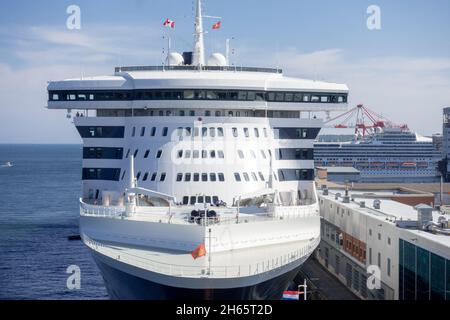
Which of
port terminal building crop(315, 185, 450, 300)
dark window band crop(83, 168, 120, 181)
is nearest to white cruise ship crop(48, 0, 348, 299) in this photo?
dark window band crop(83, 168, 120, 181)

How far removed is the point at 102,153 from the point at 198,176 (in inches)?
164

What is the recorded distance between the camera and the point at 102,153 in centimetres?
2405

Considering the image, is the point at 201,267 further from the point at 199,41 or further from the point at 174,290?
the point at 199,41

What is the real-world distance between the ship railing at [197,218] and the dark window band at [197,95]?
445 cm

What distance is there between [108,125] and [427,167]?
95.6 m

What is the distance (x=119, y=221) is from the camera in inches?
789

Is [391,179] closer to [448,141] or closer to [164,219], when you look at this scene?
[448,141]

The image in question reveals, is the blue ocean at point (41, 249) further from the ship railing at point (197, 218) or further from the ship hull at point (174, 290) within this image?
the ship hull at point (174, 290)

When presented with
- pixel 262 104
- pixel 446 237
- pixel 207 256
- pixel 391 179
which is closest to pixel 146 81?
pixel 262 104

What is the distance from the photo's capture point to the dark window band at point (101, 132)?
2398cm

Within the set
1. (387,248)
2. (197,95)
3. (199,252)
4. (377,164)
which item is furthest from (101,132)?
(377,164)

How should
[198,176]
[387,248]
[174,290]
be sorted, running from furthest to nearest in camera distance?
[387,248]
[198,176]
[174,290]

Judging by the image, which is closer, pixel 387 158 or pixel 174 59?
pixel 174 59

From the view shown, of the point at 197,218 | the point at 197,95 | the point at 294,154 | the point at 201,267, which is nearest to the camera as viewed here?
the point at 201,267
